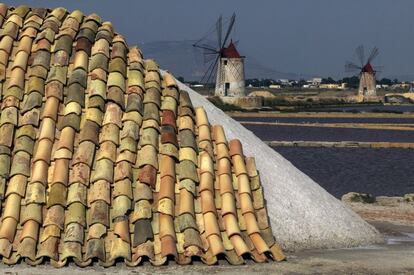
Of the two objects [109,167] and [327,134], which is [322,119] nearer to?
[327,134]

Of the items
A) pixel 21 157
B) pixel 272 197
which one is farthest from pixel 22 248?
pixel 272 197

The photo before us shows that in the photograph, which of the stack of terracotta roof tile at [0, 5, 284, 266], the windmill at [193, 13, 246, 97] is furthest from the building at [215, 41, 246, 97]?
the stack of terracotta roof tile at [0, 5, 284, 266]

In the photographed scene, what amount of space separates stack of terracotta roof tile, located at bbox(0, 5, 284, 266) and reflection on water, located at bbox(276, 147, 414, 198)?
14.4m

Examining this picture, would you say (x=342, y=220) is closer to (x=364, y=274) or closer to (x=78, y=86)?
(x=364, y=274)

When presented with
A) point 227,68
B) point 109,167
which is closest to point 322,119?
point 227,68

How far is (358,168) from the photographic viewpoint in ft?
109

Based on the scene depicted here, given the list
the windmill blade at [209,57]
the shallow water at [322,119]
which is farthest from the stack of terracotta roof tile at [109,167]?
the windmill blade at [209,57]

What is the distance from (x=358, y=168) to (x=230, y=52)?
50385mm

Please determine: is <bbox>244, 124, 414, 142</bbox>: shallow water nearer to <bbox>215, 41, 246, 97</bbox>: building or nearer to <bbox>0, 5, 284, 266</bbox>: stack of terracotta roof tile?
<bbox>215, 41, 246, 97</bbox>: building

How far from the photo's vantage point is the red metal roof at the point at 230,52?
81.8 m

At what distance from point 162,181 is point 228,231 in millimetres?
803

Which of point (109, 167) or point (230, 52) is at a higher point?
point (230, 52)

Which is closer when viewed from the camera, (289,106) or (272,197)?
(272,197)

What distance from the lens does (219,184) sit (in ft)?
25.6
